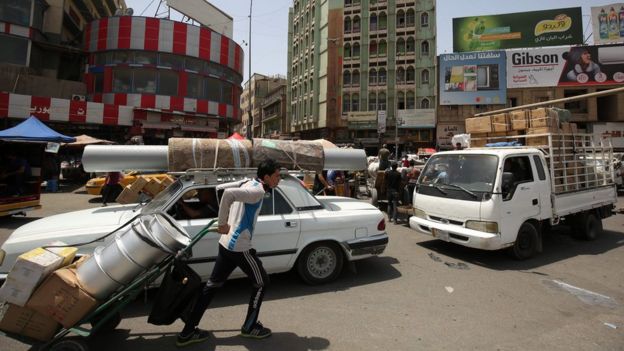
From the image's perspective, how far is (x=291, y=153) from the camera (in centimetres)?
504

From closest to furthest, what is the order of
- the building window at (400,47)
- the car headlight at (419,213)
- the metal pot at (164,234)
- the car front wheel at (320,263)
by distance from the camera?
the metal pot at (164,234) → the car front wheel at (320,263) → the car headlight at (419,213) → the building window at (400,47)

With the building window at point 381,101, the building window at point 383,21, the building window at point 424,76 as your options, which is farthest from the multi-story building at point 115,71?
the building window at point 424,76

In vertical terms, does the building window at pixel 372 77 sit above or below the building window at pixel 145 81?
above

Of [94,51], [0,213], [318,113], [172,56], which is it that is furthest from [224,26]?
[0,213]

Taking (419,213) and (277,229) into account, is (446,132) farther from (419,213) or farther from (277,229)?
(277,229)

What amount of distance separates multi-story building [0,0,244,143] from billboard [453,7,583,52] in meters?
26.3

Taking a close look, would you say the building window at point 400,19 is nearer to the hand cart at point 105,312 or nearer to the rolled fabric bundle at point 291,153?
the rolled fabric bundle at point 291,153

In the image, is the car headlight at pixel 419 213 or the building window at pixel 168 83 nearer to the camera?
the car headlight at pixel 419 213

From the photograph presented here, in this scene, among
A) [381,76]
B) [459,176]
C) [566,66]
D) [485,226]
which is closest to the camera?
[485,226]

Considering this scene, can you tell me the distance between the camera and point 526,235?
6.17 meters

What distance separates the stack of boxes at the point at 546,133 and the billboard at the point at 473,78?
32004 millimetres

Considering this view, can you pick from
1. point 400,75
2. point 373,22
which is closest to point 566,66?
point 400,75

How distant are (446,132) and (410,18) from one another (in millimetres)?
15075

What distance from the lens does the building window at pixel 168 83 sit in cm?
2645
